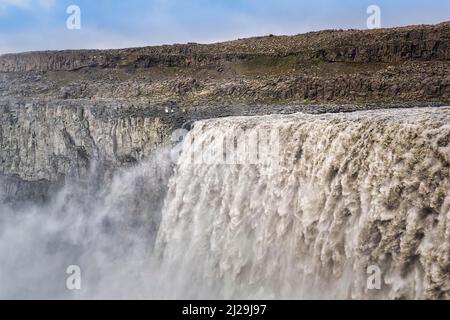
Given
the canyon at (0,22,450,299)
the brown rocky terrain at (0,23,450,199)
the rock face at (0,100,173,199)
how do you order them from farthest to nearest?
the brown rocky terrain at (0,23,450,199)
the rock face at (0,100,173,199)
the canyon at (0,22,450,299)

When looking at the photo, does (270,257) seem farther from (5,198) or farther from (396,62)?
(5,198)

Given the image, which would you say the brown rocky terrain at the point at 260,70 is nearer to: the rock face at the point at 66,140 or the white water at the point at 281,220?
the rock face at the point at 66,140

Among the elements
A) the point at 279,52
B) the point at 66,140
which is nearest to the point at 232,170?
the point at 66,140

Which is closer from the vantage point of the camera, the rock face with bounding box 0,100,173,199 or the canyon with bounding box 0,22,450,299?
the canyon with bounding box 0,22,450,299

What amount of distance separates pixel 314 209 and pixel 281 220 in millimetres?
1768

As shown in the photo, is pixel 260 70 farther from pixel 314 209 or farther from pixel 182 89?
pixel 314 209

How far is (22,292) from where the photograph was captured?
94.8ft

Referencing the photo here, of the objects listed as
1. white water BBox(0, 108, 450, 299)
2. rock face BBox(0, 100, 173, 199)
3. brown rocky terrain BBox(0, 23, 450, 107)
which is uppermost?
brown rocky terrain BBox(0, 23, 450, 107)

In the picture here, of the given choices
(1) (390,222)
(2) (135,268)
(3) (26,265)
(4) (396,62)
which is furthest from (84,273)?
(4) (396,62)

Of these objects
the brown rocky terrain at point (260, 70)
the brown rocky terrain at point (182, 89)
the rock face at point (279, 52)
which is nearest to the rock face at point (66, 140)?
the brown rocky terrain at point (182, 89)

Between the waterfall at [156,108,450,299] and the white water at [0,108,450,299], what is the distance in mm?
34

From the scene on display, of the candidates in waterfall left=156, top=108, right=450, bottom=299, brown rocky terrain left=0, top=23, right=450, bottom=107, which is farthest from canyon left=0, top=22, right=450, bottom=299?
brown rocky terrain left=0, top=23, right=450, bottom=107

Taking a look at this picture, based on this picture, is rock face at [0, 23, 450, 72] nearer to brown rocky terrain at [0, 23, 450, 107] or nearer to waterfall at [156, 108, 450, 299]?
brown rocky terrain at [0, 23, 450, 107]

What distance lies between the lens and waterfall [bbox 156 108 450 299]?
38.0 feet
